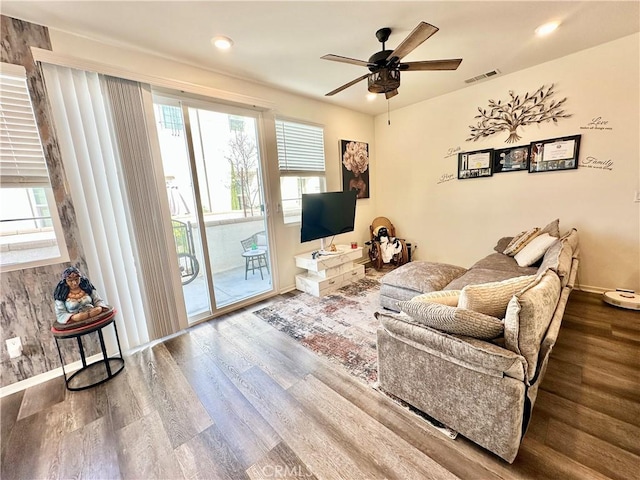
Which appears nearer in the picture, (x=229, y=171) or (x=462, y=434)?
(x=462, y=434)

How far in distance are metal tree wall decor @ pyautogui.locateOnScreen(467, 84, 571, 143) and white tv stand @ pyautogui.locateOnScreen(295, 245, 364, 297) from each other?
8.08 feet

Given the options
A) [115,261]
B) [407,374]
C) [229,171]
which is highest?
[229,171]

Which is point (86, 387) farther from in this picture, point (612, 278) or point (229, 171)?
point (612, 278)

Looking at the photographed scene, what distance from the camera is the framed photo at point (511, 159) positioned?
3296mm

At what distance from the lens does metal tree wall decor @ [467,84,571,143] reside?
3031mm

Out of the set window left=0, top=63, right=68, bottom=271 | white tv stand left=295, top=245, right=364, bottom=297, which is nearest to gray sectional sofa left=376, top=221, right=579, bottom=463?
white tv stand left=295, top=245, right=364, bottom=297

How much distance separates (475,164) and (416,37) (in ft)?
8.34

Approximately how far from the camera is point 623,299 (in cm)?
263

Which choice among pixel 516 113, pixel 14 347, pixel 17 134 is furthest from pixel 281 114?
pixel 14 347

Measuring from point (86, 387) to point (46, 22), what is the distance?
8.87 ft

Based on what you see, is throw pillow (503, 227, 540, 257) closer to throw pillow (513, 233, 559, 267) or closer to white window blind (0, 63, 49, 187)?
throw pillow (513, 233, 559, 267)

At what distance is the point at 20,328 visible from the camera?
1.95 meters

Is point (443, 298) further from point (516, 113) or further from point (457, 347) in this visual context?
point (516, 113)

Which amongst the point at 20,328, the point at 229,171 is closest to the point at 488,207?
the point at 229,171
